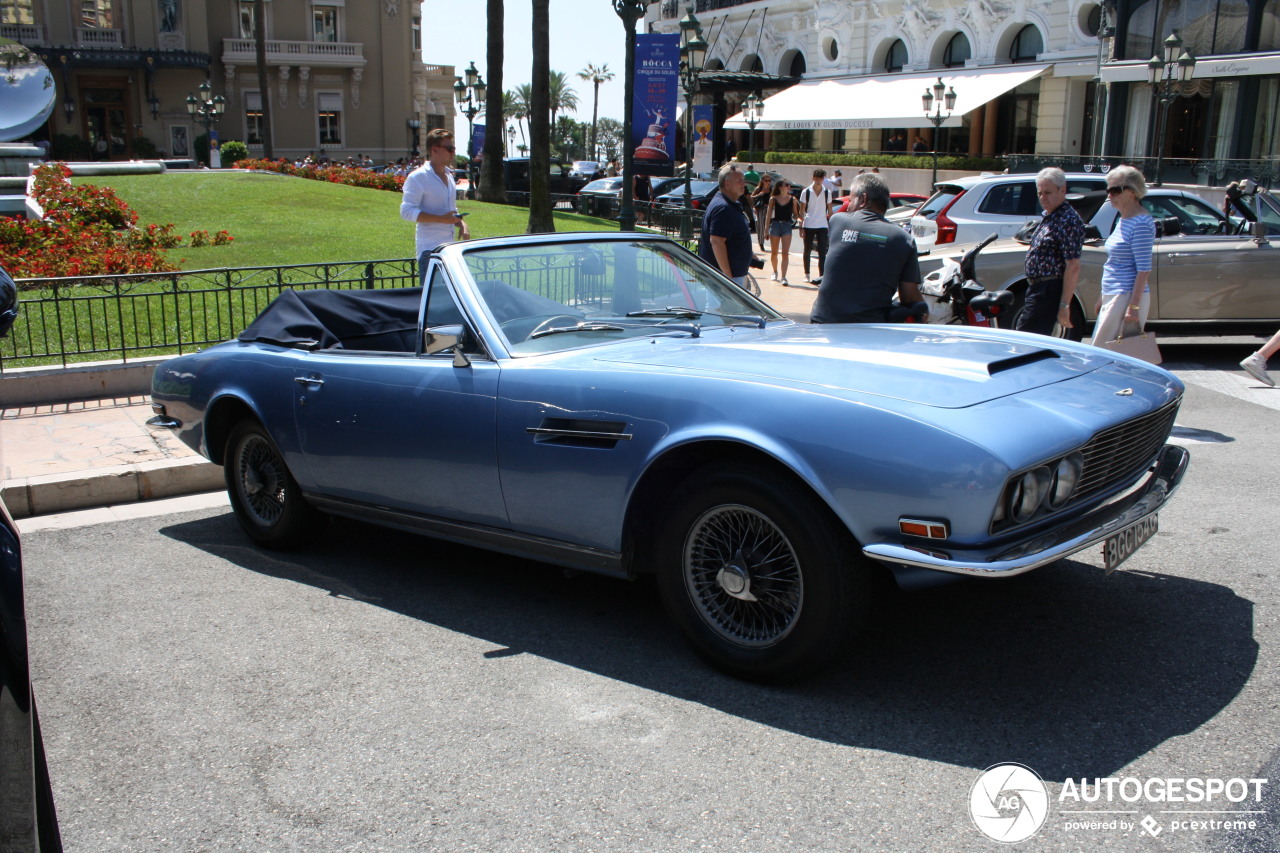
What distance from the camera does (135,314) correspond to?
9.39 metres

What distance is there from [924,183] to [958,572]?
42291 mm

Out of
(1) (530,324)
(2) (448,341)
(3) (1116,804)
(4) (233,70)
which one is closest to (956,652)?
(3) (1116,804)

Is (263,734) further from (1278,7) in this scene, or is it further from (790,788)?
(1278,7)

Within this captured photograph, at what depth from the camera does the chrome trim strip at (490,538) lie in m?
4.17

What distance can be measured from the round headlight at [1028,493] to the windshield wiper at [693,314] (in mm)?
1822

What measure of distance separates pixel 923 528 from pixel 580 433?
135cm

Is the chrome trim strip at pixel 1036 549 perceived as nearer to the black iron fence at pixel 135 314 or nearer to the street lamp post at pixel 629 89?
the black iron fence at pixel 135 314

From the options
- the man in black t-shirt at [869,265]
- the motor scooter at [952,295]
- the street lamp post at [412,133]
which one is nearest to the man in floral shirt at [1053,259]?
the motor scooter at [952,295]

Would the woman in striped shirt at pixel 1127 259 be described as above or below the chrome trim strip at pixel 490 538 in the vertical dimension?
above

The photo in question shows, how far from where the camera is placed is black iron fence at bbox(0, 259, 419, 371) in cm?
925

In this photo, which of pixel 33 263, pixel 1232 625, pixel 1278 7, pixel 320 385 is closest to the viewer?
pixel 1232 625

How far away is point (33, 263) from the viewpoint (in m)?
12.5

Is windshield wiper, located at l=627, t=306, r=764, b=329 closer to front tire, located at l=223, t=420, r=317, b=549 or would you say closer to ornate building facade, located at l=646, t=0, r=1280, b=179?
front tire, located at l=223, t=420, r=317, b=549

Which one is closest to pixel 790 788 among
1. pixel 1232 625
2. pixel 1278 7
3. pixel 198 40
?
pixel 1232 625
